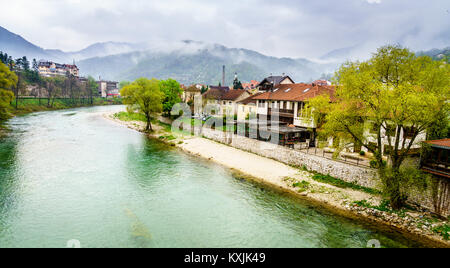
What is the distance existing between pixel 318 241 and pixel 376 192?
8.12m

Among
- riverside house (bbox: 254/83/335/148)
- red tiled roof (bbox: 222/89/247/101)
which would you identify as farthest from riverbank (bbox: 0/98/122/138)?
riverside house (bbox: 254/83/335/148)

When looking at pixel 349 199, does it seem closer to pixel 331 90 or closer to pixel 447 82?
pixel 447 82

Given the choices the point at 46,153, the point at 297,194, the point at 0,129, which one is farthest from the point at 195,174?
the point at 0,129

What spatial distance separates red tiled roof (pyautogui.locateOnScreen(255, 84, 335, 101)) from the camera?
3472 cm

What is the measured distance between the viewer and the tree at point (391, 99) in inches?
623

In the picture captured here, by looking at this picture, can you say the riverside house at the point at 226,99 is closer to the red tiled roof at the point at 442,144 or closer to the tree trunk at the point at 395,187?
the tree trunk at the point at 395,187

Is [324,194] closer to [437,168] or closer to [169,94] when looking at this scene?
[437,168]

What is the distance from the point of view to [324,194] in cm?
2152

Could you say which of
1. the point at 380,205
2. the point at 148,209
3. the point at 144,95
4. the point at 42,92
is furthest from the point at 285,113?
the point at 42,92

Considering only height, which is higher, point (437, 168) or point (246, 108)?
point (246, 108)

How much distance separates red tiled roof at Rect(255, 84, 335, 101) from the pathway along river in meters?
15.4

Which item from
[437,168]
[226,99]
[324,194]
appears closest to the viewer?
[437,168]

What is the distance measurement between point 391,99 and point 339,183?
9.32 meters

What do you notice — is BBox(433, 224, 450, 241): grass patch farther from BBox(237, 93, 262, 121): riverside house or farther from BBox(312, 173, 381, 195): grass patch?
BBox(237, 93, 262, 121): riverside house
